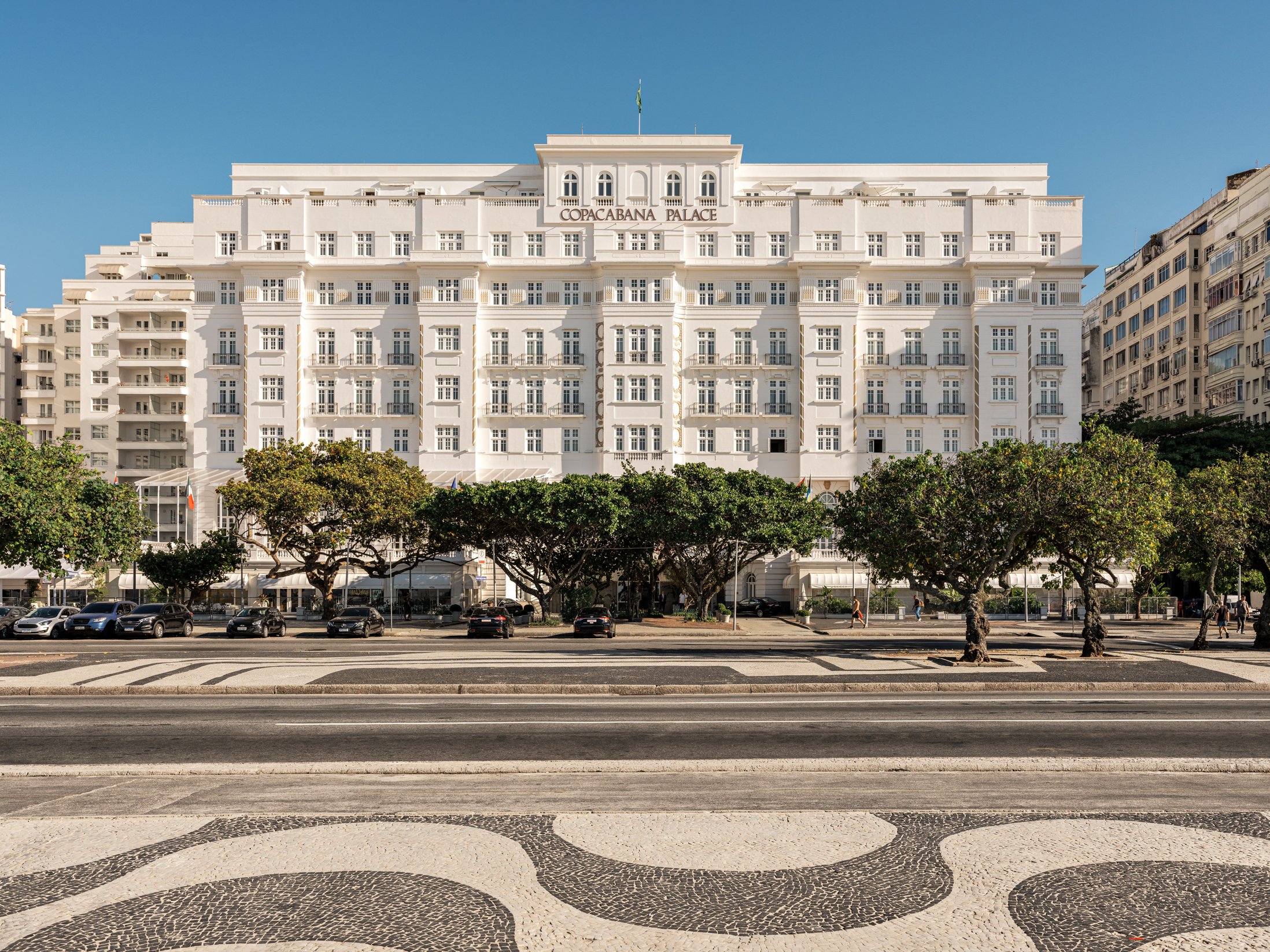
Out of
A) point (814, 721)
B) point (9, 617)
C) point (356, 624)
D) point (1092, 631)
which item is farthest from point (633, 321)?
point (814, 721)

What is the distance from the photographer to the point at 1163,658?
88.9ft

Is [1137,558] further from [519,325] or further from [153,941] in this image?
[519,325]

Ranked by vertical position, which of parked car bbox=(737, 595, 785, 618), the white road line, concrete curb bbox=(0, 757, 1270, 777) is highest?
concrete curb bbox=(0, 757, 1270, 777)

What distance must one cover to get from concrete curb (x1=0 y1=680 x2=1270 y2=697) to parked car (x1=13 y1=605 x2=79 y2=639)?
20905 mm

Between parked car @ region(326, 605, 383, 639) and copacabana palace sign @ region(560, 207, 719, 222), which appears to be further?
copacabana palace sign @ region(560, 207, 719, 222)

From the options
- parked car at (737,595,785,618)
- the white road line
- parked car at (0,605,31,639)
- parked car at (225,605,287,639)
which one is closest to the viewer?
the white road line

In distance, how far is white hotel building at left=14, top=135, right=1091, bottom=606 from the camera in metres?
69.1

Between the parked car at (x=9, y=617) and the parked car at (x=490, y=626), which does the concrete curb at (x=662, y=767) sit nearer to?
the parked car at (x=490, y=626)

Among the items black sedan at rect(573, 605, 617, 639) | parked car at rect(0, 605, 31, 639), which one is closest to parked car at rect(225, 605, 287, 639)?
parked car at rect(0, 605, 31, 639)

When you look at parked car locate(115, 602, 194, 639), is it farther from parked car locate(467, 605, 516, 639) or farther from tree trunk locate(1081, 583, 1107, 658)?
tree trunk locate(1081, 583, 1107, 658)

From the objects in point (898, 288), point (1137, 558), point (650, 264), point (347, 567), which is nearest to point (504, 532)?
point (347, 567)

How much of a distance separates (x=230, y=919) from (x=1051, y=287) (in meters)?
76.4

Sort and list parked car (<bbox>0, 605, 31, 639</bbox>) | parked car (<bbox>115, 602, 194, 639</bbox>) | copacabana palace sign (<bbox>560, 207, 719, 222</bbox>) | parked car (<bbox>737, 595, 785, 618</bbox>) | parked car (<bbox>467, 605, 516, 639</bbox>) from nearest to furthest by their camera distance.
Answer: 1. parked car (<bbox>115, 602, 194, 639</bbox>)
2. parked car (<bbox>0, 605, 31, 639</bbox>)
3. parked car (<bbox>467, 605, 516, 639</bbox>)
4. parked car (<bbox>737, 595, 785, 618</bbox>)
5. copacabana palace sign (<bbox>560, 207, 719, 222</bbox>)

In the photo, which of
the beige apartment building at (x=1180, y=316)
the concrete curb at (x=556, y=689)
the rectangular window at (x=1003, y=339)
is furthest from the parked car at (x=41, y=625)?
the beige apartment building at (x=1180, y=316)
